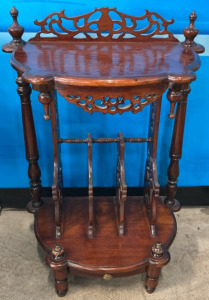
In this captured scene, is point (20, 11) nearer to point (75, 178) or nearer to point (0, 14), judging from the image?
point (0, 14)

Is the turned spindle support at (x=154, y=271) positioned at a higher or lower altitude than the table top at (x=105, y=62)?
lower

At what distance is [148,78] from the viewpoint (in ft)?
3.34

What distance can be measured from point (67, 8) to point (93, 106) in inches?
23.7

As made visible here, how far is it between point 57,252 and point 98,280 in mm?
325

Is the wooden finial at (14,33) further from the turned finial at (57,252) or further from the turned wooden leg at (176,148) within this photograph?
the turned finial at (57,252)

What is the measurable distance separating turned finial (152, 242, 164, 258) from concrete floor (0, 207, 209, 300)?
0.78ft

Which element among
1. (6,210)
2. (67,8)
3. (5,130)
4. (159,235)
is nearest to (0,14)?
(67,8)

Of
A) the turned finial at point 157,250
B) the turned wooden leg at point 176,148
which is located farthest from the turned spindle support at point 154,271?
the turned wooden leg at point 176,148

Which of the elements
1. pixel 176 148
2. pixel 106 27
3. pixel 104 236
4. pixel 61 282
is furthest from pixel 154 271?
pixel 106 27

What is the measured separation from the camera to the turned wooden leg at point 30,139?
4.28 ft

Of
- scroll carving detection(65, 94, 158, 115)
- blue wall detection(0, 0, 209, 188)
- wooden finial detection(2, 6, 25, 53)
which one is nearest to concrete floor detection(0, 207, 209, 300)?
blue wall detection(0, 0, 209, 188)

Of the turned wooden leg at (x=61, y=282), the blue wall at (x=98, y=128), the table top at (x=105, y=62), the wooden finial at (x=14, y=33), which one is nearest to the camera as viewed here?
the table top at (x=105, y=62)

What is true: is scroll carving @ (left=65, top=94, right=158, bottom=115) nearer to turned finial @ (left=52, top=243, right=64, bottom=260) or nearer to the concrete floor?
turned finial @ (left=52, top=243, right=64, bottom=260)

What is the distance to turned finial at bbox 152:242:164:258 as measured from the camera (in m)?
1.32
